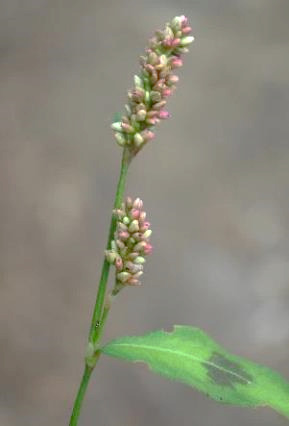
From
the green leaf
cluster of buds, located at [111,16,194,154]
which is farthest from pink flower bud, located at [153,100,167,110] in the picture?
the green leaf

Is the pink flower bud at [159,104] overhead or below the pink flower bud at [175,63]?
below

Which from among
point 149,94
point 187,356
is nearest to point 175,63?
point 149,94

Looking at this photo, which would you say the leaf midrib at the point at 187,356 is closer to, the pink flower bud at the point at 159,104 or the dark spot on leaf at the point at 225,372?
the dark spot on leaf at the point at 225,372

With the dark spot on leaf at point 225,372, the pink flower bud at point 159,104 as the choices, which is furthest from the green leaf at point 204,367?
the pink flower bud at point 159,104

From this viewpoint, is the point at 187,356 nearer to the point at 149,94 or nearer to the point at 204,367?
the point at 204,367

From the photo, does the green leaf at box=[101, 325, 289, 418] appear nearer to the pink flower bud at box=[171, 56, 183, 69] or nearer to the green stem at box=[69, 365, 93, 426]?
the green stem at box=[69, 365, 93, 426]
